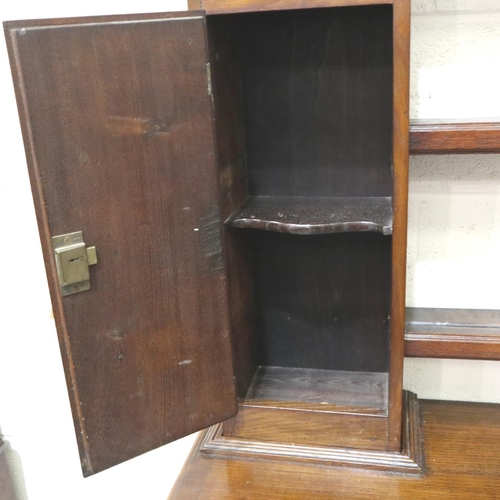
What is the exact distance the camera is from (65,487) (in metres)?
1.52

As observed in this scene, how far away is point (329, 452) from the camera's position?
104 centimetres

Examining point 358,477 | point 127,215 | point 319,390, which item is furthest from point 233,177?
point 358,477

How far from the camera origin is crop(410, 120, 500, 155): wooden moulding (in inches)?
33.7

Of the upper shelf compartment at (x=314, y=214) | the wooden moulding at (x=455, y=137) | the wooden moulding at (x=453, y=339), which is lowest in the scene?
the wooden moulding at (x=453, y=339)

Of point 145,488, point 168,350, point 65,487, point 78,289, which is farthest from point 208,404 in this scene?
point 65,487

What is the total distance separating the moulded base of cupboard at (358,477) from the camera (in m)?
0.96

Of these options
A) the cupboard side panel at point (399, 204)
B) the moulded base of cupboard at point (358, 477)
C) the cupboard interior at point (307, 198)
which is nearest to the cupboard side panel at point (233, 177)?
the cupboard interior at point (307, 198)

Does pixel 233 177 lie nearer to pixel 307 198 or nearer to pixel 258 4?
pixel 307 198

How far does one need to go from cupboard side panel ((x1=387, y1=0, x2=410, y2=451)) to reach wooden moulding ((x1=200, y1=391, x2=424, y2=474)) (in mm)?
28

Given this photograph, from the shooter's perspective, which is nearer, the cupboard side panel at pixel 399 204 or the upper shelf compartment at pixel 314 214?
the cupboard side panel at pixel 399 204

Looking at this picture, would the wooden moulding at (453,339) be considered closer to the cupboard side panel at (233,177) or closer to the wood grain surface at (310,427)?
the wood grain surface at (310,427)

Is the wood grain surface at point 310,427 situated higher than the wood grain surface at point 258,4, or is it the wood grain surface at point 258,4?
the wood grain surface at point 258,4

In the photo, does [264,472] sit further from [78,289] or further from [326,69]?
[326,69]

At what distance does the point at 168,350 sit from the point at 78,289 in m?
0.17
